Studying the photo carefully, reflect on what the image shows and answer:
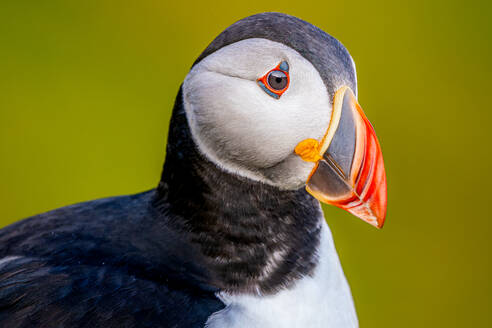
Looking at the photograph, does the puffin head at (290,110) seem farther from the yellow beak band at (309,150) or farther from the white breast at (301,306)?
the white breast at (301,306)

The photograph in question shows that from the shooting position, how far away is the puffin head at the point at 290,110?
2.33 ft

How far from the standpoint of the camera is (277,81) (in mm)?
703

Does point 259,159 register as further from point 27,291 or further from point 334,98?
point 27,291

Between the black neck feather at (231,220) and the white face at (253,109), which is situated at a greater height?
the white face at (253,109)

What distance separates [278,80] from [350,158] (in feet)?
0.44

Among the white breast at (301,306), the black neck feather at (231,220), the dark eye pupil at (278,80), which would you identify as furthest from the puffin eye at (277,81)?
the white breast at (301,306)

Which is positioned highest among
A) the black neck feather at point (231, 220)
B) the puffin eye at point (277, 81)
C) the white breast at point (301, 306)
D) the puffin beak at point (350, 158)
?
the puffin eye at point (277, 81)

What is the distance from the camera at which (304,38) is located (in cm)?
72

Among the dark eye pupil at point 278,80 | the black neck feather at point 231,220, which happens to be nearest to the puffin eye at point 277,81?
the dark eye pupil at point 278,80

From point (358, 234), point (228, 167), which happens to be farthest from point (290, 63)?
point (358, 234)

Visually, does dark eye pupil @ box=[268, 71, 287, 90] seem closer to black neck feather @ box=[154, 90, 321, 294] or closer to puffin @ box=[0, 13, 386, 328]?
puffin @ box=[0, 13, 386, 328]

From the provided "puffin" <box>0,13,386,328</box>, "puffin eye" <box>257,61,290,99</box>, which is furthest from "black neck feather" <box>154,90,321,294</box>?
"puffin eye" <box>257,61,290,99</box>

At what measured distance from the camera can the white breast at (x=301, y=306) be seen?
755 millimetres

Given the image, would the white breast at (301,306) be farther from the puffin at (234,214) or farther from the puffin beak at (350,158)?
the puffin beak at (350,158)
